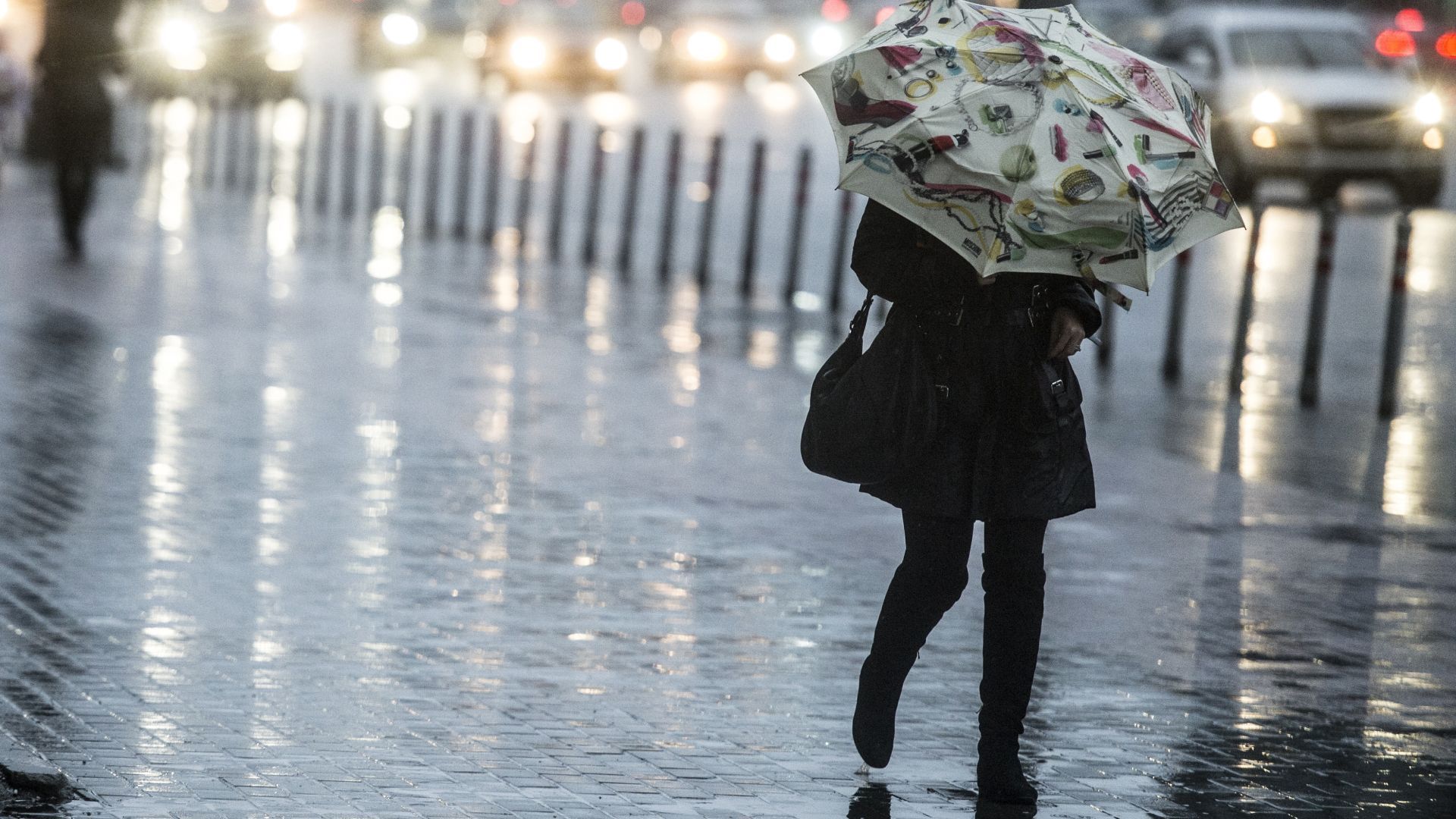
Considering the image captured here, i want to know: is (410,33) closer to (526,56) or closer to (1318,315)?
(526,56)

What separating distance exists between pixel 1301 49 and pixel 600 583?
2148 centimetres

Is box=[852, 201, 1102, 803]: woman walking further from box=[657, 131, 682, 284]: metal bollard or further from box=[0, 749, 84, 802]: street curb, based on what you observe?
box=[657, 131, 682, 284]: metal bollard

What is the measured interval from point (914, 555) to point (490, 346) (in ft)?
27.4

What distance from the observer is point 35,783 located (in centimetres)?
538

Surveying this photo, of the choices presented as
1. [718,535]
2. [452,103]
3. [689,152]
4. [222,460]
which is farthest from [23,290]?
[452,103]

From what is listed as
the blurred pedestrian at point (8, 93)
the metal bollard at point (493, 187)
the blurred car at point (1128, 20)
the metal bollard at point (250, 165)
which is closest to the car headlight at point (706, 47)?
the blurred car at point (1128, 20)

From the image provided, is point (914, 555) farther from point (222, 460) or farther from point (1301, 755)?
point (222, 460)

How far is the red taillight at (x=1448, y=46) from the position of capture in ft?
156

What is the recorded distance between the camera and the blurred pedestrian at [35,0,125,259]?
56.2ft

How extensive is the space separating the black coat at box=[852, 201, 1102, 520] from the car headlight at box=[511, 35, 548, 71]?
34044mm

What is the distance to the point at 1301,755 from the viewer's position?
252 inches

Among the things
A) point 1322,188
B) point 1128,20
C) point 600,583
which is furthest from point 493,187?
point 1128,20

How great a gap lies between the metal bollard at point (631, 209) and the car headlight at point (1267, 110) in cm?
930

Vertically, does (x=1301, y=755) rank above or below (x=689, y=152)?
below
